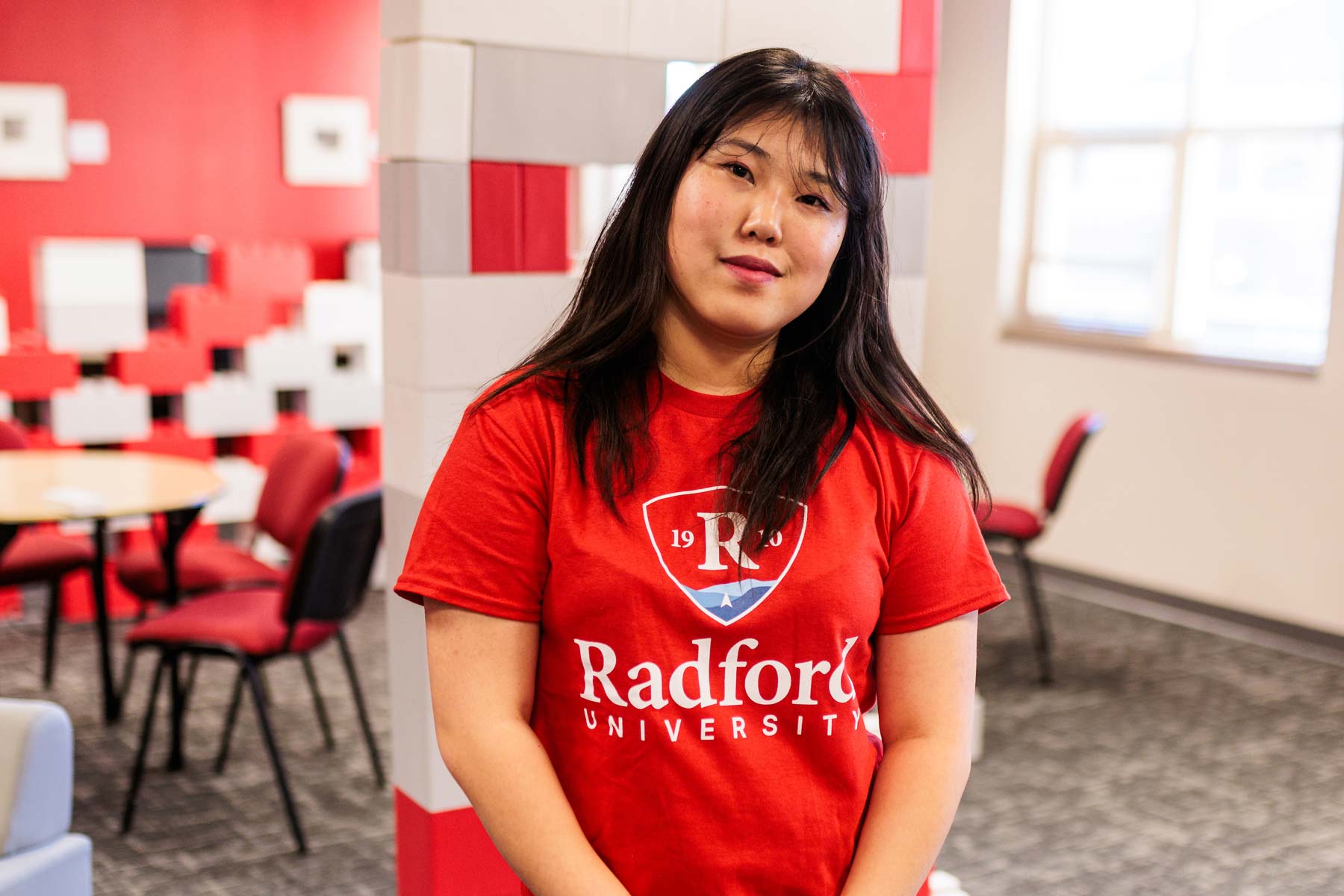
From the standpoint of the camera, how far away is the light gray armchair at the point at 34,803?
73.7 inches

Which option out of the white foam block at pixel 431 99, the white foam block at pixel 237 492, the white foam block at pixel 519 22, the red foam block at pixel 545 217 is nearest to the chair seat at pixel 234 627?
the red foam block at pixel 545 217

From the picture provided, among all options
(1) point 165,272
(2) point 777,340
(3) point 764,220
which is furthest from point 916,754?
(1) point 165,272

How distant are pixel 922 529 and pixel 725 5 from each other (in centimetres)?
104

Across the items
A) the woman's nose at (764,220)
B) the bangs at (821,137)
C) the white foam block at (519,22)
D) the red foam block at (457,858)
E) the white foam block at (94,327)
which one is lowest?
the red foam block at (457,858)

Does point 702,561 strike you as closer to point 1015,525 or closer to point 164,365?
point 1015,525

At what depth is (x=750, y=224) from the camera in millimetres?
1159

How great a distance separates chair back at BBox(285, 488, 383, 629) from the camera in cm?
317

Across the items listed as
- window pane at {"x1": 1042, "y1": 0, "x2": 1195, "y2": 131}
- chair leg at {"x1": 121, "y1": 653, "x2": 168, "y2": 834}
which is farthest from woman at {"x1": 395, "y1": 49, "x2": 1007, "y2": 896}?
window pane at {"x1": 1042, "y1": 0, "x2": 1195, "y2": 131}

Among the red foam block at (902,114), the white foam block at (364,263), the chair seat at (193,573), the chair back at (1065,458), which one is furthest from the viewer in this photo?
the white foam block at (364,263)

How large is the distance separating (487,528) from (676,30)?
3.47ft

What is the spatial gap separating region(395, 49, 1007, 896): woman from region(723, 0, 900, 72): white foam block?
0.85 m

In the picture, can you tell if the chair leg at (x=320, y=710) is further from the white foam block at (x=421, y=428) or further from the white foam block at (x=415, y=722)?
Result: the white foam block at (x=421, y=428)

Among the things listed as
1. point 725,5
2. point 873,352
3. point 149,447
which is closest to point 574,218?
point 149,447

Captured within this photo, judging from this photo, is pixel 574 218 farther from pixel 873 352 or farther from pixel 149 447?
pixel 873 352
